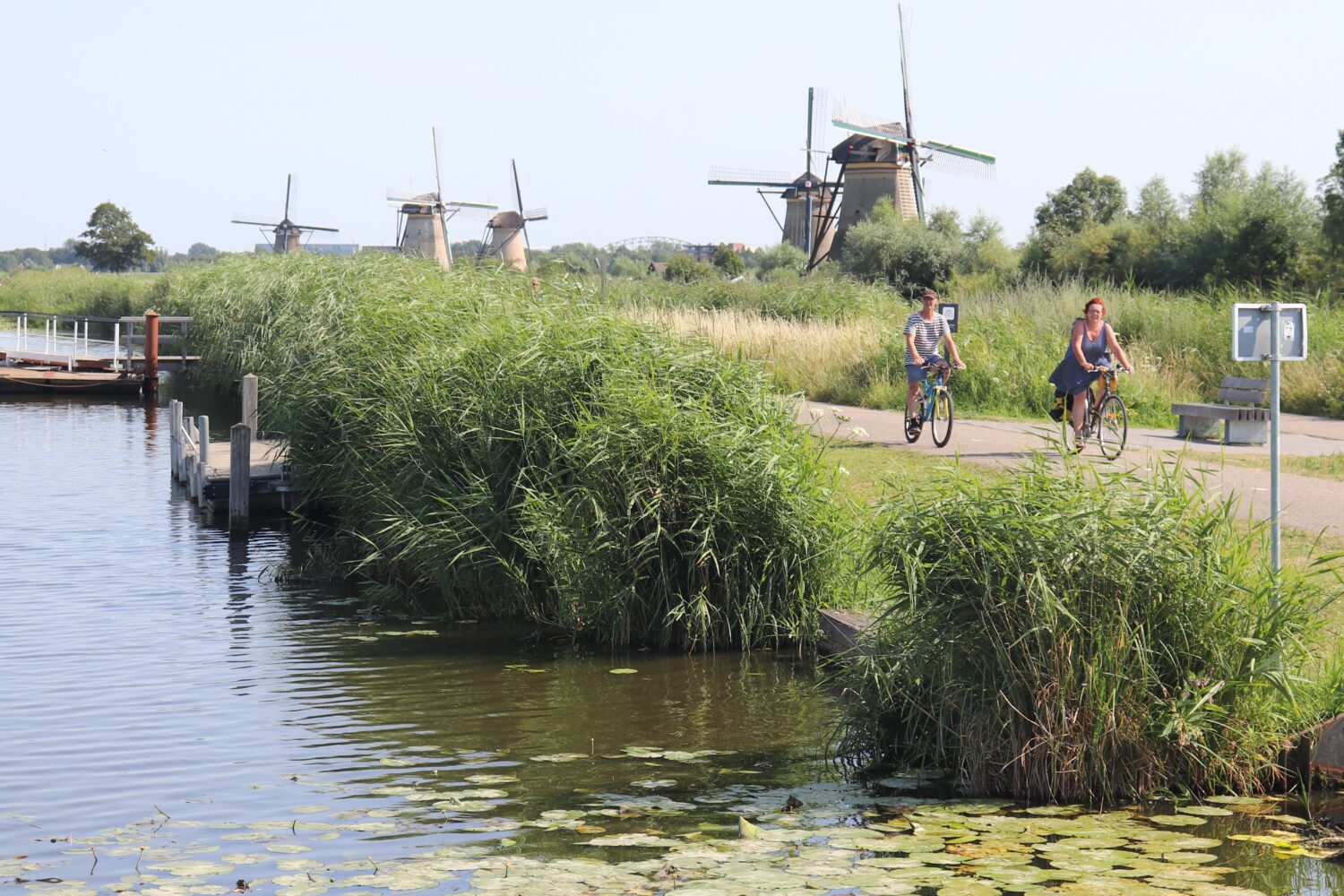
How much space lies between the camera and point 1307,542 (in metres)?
9.91

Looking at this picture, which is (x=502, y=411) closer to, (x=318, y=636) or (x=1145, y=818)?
(x=318, y=636)

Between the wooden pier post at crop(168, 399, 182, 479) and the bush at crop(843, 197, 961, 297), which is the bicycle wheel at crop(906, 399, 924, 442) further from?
the bush at crop(843, 197, 961, 297)

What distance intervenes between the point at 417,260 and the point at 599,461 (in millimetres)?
9836

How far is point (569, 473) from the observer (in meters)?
10.4

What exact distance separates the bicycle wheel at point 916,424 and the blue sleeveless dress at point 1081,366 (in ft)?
7.19

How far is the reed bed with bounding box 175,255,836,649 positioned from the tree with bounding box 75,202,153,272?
8937 cm

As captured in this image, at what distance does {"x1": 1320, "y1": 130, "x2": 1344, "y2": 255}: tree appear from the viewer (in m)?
34.8

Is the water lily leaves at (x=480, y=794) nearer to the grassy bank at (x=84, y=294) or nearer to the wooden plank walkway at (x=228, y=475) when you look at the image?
the wooden plank walkway at (x=228, y=475)

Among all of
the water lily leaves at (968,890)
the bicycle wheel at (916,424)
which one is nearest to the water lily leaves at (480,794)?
the water lily leaves at (968,890)

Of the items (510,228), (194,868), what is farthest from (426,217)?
(194,868)

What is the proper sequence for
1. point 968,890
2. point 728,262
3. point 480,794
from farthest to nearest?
point 728,262, point 480,794, point 968,890

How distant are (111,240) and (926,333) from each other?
8992cm

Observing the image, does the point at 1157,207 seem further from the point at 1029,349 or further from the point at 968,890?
the point at 968,890

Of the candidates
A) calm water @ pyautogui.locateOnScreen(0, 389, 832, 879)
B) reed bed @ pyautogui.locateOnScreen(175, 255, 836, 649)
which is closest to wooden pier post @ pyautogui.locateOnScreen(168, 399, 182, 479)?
calm water @ pyautogui.locateOnScreen(0, 389, 832, 879)
